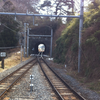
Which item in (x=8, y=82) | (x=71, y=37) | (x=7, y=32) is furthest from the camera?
(x=7, y=32)

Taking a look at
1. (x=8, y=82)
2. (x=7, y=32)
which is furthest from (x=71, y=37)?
(x=7, y=32)

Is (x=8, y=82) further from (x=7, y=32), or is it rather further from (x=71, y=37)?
(x=7, y=32)

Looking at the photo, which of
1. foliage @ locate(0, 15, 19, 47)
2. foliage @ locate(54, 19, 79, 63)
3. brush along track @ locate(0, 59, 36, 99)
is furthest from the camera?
foliage @ locate(0, 15, 19, 47)

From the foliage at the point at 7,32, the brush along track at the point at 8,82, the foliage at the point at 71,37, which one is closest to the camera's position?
the brush along track at the point at 8,82

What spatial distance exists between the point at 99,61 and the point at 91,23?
161 inches

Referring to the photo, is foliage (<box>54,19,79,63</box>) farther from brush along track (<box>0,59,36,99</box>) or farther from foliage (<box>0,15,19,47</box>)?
foliage (<box>0,15,19,47</box>)

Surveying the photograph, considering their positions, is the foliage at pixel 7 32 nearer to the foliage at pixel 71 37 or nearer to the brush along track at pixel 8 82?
the foliage at pixel 71 37

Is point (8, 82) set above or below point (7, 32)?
below

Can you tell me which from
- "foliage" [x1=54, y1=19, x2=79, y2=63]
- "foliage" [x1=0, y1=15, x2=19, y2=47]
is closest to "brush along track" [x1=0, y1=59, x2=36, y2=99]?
"foliage" [x1=54, y1=19, x2=79, y2=63]

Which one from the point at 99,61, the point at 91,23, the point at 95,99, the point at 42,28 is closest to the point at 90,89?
the point at 95,99

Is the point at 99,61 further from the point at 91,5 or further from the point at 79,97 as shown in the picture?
the point at 91,5

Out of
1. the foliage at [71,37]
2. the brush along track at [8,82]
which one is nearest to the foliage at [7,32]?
the foliage at [71,37]

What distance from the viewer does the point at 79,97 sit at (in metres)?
7.13

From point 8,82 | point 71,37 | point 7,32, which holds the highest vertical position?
point 7,32
